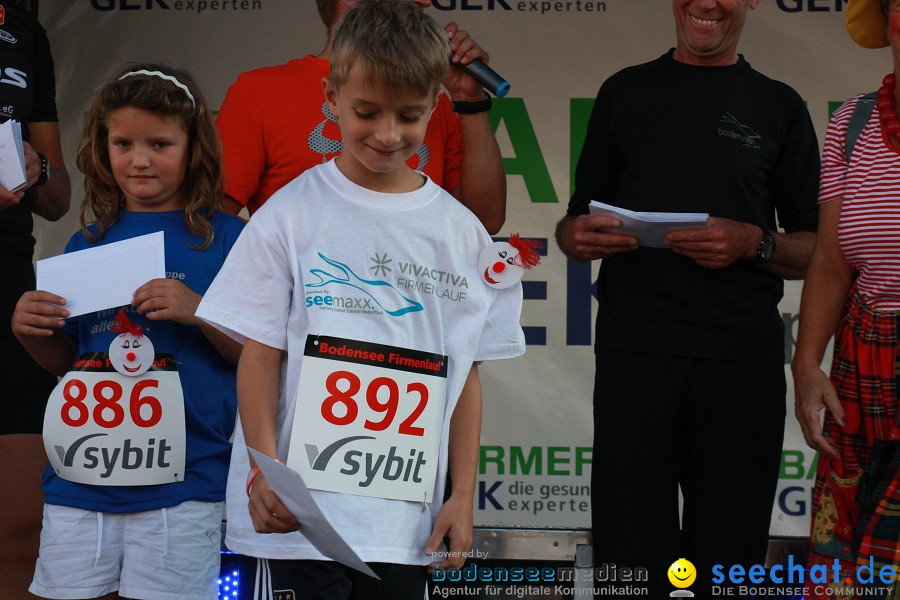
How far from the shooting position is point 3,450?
304 centimetres

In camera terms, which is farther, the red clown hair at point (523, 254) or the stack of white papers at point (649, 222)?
the stack of white papers at point (649, 222)

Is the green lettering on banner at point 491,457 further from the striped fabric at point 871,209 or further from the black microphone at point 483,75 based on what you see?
the striped fabric at point 871,209

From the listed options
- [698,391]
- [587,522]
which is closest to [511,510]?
[587,522]

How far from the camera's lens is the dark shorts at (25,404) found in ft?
10.1

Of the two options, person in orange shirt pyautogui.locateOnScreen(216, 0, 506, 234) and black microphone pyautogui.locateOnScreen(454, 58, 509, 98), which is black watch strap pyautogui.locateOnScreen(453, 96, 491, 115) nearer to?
person in orange shirt pyautogui.locateOnScreen(216, 0, 506, 234)

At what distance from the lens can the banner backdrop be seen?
4.30 metres

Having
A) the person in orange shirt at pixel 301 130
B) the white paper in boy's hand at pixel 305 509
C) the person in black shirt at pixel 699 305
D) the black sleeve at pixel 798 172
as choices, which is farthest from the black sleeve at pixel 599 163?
the white paper in boy's hand at pixel 305 509

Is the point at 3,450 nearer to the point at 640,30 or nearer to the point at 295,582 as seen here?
the point at 295,582

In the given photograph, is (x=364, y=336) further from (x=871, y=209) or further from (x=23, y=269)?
(x=23, y=269)

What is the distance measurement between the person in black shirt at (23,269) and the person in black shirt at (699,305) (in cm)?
152

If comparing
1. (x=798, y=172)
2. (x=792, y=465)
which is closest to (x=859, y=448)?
(x=798, y=172)

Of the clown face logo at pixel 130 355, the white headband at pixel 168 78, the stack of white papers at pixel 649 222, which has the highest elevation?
the white headband at pixel 168 78

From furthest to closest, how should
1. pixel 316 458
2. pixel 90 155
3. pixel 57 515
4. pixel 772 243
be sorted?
pixel 772 243, pixel 90 155, pixel 57 515, pixel 316 458

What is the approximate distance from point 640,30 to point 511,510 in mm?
1943
